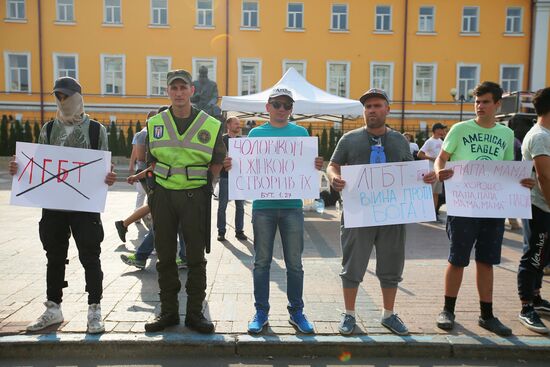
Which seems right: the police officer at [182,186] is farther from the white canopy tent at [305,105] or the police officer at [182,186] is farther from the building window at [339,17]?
the building window at [339,17]

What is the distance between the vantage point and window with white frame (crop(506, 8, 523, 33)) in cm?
2970

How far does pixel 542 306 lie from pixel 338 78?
26.6 meters

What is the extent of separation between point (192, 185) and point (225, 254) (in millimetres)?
2981

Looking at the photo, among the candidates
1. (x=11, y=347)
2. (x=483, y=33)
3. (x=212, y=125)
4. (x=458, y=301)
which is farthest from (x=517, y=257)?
(x=483, y=33)

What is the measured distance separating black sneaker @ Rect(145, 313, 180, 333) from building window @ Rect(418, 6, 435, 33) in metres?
29.6

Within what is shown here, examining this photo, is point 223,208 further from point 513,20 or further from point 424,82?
point 513,20

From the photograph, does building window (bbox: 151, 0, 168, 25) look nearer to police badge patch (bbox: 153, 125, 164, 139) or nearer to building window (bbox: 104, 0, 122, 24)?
building window (bbox: 104, 0, 122, 24)

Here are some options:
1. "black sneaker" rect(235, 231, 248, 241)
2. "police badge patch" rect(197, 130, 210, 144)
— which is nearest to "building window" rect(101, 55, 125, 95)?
"black sneaker" rect(235, 231, 248, 241)

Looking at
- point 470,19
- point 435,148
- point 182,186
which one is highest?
point 470,19

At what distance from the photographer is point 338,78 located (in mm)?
29984

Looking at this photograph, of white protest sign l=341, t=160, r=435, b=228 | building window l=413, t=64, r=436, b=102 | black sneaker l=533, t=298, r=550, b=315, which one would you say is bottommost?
black sneaker l=533, t=298, r=550, b=315

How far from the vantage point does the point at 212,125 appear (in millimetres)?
3947

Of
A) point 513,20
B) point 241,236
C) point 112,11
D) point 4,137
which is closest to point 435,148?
point 241,236

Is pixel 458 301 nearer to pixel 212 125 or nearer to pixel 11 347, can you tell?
pixel 212 125
